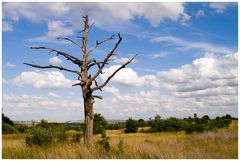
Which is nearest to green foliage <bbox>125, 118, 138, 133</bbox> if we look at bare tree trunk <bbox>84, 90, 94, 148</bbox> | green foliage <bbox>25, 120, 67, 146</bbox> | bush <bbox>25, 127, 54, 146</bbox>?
green foliage <bbox>25, 120, 67, 146</bbox>

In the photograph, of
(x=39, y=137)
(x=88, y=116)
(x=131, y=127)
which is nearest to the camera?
(x=88, y=116)

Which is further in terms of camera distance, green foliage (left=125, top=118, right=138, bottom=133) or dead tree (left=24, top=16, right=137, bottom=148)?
green foliage (left=125, top=118, right=138, bottom=133)

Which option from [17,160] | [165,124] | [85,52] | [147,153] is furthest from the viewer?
[165,124]

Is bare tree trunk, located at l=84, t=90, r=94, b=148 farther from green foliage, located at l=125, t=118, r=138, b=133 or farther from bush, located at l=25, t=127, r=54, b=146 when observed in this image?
green foliage, located at l=125, t=118, r=138, b=133

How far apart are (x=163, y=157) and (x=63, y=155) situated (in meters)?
3.00

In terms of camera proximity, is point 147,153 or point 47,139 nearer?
point 147,153

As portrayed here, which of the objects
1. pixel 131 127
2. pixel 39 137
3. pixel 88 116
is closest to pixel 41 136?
pixel 39 137

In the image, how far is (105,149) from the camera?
40.2ft

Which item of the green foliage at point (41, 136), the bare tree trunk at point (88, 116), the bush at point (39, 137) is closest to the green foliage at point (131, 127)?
the green foliage at point (41, 136)

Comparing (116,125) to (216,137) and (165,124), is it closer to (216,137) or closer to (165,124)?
(165,124)

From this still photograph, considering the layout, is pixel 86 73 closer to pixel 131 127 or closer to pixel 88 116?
pixel 88 116

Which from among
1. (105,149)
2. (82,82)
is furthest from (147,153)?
(82,82)

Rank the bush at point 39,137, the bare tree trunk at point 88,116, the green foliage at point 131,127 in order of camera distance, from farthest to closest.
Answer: the green foliage at point 131,127 → the bush at point 39,137 → the bare tree trunk at point 88,116

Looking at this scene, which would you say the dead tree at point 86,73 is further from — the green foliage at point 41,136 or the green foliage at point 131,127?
the green foliage at point 131,127
